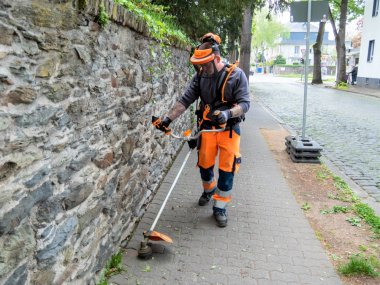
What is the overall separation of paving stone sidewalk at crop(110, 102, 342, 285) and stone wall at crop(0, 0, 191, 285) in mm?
482

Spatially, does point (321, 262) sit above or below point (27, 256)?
below

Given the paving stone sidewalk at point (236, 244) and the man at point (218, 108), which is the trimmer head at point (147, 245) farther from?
the man at point (218, 108)

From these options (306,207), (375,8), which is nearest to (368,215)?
(306,207)

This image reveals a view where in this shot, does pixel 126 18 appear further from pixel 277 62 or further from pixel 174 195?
pixel 277 62

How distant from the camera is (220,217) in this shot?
4664 mm

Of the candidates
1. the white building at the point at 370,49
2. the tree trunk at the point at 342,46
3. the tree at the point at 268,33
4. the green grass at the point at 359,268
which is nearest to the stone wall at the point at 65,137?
the green grass at the point at 359,268

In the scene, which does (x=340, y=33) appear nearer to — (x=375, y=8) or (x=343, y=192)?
(x=375, y=8)

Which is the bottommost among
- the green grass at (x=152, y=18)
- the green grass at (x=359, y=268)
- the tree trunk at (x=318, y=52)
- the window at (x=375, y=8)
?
the green grass at (x=359, y=268)

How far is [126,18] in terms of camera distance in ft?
11.6

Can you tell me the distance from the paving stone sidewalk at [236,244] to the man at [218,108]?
14.4 inches

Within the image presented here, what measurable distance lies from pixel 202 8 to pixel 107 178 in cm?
633

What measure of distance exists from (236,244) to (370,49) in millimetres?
31195

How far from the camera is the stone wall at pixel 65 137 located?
1.95 meters

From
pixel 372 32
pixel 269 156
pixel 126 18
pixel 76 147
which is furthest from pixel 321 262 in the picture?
pixel 372 32
